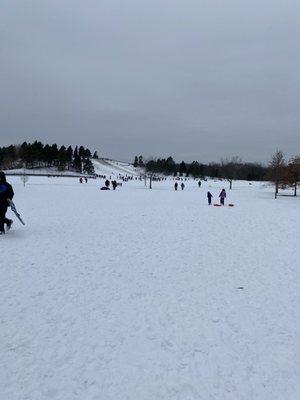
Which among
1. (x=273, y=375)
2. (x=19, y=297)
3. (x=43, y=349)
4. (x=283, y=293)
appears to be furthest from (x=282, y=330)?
(x=19, y=297)

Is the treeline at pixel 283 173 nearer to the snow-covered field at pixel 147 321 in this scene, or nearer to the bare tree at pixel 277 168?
the bare tree at pixel 277 168

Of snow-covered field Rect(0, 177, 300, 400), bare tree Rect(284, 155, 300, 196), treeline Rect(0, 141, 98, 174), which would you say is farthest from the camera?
treeline Rect(0, 141, 98, 174)

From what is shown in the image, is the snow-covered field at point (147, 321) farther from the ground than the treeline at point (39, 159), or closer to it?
closer to it

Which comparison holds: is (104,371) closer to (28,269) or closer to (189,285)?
(189,285)

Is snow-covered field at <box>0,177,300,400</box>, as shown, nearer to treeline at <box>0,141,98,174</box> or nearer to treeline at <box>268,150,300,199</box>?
treeline at <box>268,150,300,199</box>

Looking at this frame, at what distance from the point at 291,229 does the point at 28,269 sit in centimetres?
1449

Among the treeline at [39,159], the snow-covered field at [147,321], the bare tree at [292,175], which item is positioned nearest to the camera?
the snow-covered field at [147,321]

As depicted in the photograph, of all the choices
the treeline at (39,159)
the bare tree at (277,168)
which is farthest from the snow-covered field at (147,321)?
the treeline at (39,159)


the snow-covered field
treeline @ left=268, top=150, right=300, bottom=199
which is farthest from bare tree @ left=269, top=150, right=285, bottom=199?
the snow-covered field

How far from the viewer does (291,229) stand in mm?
21141

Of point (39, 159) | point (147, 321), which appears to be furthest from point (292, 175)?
point (39, 159)

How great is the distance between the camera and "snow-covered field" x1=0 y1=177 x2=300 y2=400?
557 cm

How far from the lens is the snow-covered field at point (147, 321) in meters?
5.57

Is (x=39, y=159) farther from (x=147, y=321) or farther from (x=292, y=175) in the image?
(x=147, y=321)
